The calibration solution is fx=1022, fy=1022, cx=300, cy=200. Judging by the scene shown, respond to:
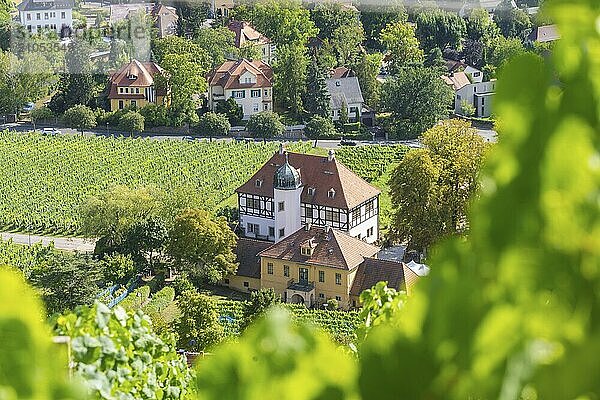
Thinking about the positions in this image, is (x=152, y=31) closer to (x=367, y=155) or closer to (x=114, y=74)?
(x=114, y=74)

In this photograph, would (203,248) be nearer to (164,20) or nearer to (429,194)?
(429,194)

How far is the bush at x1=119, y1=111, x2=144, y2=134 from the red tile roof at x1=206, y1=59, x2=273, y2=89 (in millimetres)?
2083

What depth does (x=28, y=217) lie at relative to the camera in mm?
16672

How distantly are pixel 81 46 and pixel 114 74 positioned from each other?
1097 mm

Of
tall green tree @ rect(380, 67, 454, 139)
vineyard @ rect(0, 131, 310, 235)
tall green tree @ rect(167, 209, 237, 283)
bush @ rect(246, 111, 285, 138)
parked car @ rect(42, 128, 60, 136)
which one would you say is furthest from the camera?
parked car @ rect(42, 128, 60, 136)

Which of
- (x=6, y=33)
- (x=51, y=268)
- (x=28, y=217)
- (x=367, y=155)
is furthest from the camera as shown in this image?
(x=6, y=33)

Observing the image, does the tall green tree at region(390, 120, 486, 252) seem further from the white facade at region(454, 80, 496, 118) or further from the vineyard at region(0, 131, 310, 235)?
the white facade at region(454, 80, 496, 118)

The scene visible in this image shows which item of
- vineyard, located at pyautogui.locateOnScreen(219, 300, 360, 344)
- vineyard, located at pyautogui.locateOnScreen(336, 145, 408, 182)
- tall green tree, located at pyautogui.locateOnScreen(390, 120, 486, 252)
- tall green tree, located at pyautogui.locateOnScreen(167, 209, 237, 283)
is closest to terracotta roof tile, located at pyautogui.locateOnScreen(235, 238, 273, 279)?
tall green tree, located at pyautogui.locateOnScreen(167, 209, 237, 283)

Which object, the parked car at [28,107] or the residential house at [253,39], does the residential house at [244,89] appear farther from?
the parked car at [28,107]

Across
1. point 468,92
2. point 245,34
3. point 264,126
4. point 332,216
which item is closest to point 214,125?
point 264,126

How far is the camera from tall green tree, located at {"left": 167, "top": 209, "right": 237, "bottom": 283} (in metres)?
13.1

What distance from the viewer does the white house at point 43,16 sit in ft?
87.6

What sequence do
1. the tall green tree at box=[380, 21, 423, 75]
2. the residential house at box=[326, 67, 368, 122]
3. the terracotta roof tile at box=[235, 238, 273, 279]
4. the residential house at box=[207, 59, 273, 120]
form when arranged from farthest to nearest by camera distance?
1. the tall green tree at box=[380, 21, 423, 75]
2. the residential house at box=[207, 59, 273, 120]
3. the residential house at box=[326, 67, 368, 122]
4. the terracotta roof tile at box=[235, 238, 273, 279]

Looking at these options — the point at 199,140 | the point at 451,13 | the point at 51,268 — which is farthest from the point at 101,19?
the point at 51,268
